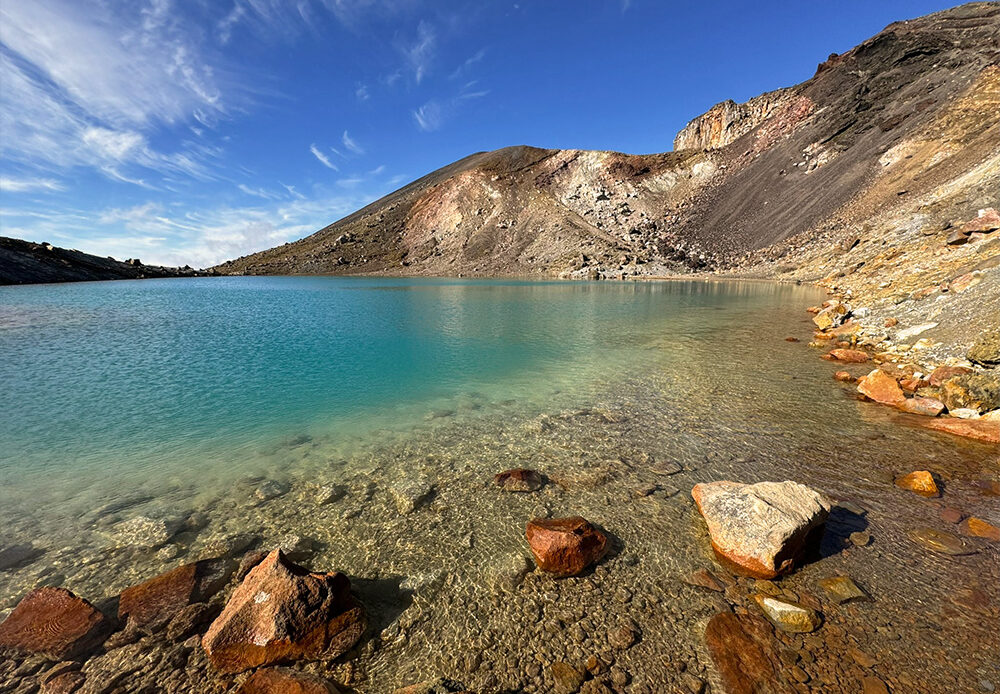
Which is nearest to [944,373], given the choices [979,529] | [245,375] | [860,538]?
[979,529]

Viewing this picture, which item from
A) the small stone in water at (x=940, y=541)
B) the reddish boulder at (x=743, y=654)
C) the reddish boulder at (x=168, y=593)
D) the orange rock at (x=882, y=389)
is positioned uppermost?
the orange rock at (x=882, y=389)

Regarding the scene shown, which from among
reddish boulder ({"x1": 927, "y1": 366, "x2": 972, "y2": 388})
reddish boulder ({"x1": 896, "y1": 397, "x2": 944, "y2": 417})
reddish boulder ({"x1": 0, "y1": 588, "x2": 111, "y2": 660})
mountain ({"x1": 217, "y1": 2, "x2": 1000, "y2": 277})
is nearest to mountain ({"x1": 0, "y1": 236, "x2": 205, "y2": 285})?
mountain ({"x1": 217, "y1": 2, "x2": 1000, "y2": 277})

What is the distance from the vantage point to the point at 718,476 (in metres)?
8.96

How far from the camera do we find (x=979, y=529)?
6770 millimetres

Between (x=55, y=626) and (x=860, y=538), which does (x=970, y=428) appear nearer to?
(x=860, y=538)

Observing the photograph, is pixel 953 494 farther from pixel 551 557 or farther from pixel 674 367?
pixel 674 367

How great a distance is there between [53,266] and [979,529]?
146887 mm

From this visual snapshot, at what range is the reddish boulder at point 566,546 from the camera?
254 inches

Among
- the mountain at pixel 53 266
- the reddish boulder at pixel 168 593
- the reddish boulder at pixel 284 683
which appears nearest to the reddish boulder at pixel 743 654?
the reddish boulder at pixel 284 683

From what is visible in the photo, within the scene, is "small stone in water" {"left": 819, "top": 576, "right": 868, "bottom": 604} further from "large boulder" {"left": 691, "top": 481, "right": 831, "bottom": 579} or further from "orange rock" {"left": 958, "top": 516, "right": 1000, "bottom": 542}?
"orange rock" {"left": 958, "top": 516, "right": 1000, "bottom": 542}

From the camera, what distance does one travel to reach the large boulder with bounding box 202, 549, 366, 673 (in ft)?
16.1

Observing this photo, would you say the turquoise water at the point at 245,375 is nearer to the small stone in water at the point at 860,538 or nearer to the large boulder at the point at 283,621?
the large boulder at the point at 283,621

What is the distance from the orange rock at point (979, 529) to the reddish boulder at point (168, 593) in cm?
1188

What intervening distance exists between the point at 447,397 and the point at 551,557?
9.11 m
